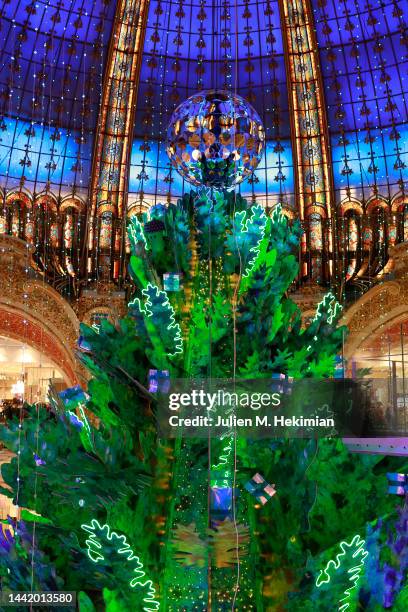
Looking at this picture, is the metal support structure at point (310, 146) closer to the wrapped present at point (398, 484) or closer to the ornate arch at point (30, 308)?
the ornate arch at point (30, 308)

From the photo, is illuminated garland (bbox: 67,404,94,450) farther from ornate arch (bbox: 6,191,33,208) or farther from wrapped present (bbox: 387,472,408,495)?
ornate arch (bbox: 6,191,33,208)

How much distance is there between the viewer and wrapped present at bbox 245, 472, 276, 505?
2.69 meters

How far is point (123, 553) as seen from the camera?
2666 millimetres

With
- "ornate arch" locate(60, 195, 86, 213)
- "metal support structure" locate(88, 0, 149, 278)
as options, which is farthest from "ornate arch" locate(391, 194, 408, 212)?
"ornate arch" locate(60, 195, 86, 213)

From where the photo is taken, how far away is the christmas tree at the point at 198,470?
106 inches

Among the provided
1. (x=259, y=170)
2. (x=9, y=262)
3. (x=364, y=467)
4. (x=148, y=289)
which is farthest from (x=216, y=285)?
(x=259, y=170)

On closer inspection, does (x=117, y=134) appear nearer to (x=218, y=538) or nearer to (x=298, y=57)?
(x=298, y=57)

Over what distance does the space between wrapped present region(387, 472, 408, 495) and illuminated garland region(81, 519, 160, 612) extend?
103 centimetres

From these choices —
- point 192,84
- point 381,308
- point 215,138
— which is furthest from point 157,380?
point 192,84

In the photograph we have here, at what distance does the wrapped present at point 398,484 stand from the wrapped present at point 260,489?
21.1 inches

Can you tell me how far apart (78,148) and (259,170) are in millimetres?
3427

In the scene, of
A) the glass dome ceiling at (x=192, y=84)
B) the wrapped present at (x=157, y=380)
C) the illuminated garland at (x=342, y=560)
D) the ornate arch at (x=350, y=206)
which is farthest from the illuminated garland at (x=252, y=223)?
the ornate arch at (x=350, y=206)

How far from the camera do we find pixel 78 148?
1328cm

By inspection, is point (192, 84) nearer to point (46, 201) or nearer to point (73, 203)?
point (73, 203)
